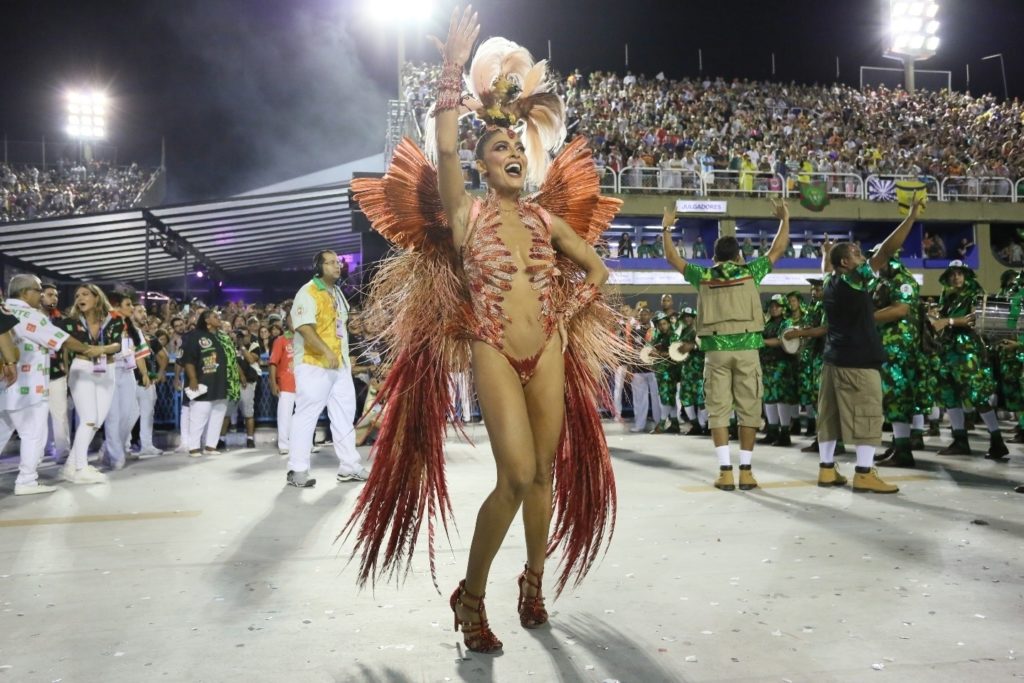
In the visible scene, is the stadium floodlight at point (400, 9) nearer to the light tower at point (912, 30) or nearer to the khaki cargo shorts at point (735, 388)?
the khaki cargo shorts at point (735, 388)

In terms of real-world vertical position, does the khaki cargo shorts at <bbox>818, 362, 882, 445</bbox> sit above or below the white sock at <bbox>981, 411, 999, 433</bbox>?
above

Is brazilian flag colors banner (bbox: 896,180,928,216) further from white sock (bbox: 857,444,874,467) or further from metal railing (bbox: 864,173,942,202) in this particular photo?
white sock (bbox: 857,444,874,467)

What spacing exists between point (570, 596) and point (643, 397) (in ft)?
26.8

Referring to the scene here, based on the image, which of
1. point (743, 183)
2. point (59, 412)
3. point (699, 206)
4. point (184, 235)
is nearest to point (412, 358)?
point (59, 412)

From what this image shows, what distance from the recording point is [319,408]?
252 inches

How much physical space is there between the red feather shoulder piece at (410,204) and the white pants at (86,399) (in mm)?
4998

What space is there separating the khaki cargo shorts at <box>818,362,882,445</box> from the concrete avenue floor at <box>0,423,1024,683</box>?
0.43 meters

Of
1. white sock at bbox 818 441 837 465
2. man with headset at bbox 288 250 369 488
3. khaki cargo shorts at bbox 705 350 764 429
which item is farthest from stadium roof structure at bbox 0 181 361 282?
white sock at bbox 818 441 837 465

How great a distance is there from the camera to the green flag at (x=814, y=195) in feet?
76.9

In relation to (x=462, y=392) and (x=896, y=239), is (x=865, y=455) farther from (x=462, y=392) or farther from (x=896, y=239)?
(x=462, y=392)

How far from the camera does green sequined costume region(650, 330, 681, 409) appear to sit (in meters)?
10.9

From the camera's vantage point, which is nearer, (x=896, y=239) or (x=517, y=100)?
(x=517, y=100)

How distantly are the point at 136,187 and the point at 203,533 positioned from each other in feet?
86.3

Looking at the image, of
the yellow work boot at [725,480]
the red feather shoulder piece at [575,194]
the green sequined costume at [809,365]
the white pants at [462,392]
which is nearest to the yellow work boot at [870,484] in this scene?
the yellow work boot at [725,480]
